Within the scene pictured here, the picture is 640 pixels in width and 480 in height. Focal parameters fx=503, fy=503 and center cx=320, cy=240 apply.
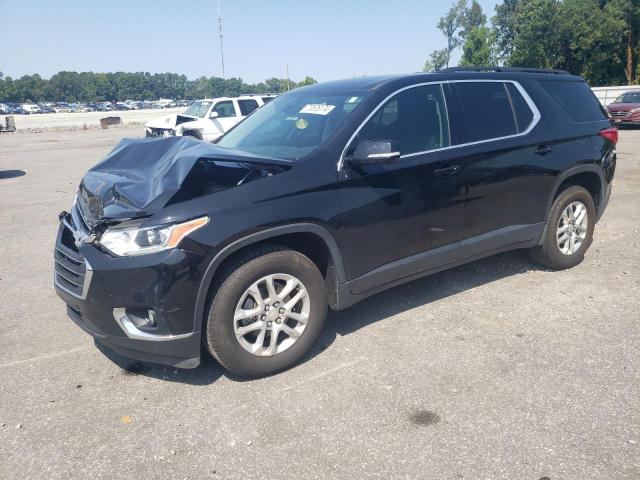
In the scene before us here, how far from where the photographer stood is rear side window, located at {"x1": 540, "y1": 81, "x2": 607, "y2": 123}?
15.2 feet

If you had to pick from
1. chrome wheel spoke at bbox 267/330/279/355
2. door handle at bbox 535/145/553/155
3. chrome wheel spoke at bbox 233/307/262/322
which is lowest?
chrome wheel spoke at bbox 267/330/279/355

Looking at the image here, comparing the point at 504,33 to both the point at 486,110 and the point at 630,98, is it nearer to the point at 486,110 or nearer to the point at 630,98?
the point at 630,98

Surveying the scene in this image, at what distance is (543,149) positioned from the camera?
434 cm

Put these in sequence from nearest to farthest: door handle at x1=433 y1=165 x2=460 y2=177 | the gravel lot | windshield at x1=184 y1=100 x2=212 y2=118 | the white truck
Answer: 1. the gravel lot
2. door handle at x1=433 y1=165 x2=460 y2=177
3. the white truck
4. windshield at x1=184 y1=100 x2=212 y2=118

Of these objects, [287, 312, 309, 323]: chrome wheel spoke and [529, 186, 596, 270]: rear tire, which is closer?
[287, 312, 309, 323]: chrome wheel spoke

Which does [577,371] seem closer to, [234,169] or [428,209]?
[428,209]

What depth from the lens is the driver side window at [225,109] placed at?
15867mm

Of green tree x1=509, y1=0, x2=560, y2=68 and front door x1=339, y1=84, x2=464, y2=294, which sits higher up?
green tree x1=509, y1=0, x2=560, y2=68

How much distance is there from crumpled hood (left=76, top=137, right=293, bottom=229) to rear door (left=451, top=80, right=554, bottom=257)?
1.62 metres

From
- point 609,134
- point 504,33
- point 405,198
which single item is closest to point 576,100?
point 609,134

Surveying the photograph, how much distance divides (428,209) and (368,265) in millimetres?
635

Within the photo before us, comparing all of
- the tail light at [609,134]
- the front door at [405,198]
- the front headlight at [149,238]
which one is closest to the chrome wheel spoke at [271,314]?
the front door at [405,198]

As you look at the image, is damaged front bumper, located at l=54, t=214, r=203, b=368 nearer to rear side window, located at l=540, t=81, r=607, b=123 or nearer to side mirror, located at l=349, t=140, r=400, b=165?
side mirror, located at l=349, t=140, r=400, b=165

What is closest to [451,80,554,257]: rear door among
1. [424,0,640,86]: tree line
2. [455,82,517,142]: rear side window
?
[455,82,517,142]: rear side window
